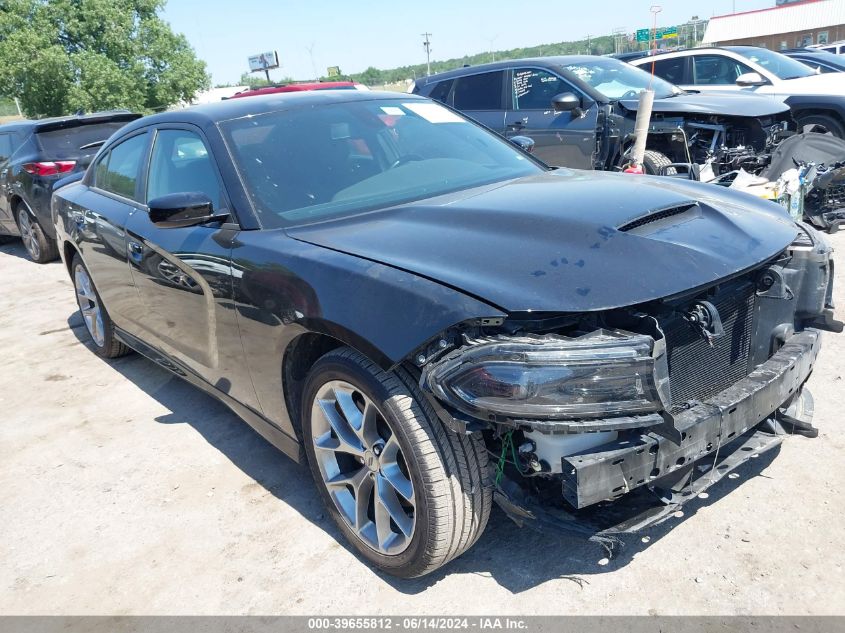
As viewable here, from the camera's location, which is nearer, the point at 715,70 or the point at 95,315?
the point at 95,315

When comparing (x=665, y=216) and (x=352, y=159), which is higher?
(x=352, y=159)

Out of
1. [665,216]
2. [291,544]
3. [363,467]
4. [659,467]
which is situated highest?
[665,216]

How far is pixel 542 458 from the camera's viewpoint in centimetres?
194

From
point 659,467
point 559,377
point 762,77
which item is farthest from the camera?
point 762,77

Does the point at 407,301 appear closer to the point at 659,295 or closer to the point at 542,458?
the point at 542,458

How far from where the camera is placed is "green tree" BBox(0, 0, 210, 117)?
24.3 meters

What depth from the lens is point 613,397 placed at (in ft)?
6.12

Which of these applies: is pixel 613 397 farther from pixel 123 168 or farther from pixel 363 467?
pixel 123 168

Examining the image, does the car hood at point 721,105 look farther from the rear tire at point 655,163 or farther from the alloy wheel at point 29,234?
the alloy wheel at point 29,234

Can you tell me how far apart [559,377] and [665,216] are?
94 cm

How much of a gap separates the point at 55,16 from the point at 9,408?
27149 mm

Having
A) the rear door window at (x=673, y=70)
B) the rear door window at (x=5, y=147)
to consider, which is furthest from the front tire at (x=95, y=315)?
the rear door window at (x=673, y=70)

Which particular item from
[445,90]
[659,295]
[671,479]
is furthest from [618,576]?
[445,90]

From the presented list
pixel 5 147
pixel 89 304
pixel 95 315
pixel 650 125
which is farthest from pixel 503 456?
pixel 5 147
